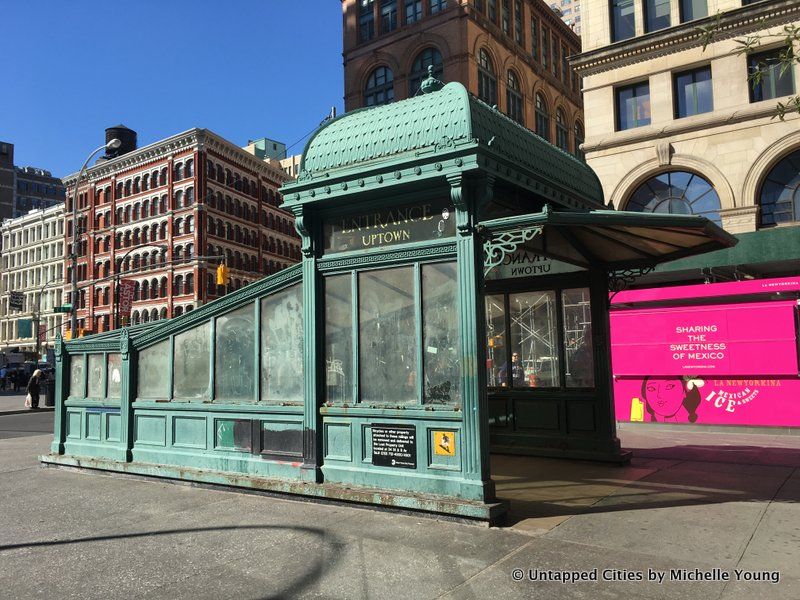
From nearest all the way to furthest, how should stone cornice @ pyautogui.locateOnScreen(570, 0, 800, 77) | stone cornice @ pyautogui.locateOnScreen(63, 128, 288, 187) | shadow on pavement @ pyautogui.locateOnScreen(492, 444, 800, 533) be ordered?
shadow on pavement @ pyautogui.locateOnScreen(492, 444, 800, 533), stone cornice @ pyautogui.locateOnScreen(570, 0, 800, 77), stone cornice @ pyautogui.locateOnScreen(63, 128, 288, 187)

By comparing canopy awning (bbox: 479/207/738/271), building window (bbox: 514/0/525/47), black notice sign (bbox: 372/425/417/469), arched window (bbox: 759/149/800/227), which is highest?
building window (bbox: 514/0/525/47)

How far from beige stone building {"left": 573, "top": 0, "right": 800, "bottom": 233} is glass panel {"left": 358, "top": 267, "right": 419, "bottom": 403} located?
54.5 feet

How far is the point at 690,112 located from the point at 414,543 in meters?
21.0

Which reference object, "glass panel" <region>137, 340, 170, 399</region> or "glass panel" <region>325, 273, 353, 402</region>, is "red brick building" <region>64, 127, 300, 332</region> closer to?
"glass panel" <region>137, 340, 170, 399</region>

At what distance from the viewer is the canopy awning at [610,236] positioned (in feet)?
21.9

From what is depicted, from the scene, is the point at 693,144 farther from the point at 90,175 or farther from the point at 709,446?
the point at 90,175

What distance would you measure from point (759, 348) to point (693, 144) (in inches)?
389

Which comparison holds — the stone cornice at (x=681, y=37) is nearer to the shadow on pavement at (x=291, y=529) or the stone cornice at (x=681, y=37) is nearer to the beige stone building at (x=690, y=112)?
the beige stone building at (x=690, y=112)

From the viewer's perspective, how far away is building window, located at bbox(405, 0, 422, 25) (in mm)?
42625

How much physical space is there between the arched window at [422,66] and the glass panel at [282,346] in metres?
35.4

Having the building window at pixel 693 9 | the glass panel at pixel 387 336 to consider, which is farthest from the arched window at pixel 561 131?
the glass panel at pixel 387 336

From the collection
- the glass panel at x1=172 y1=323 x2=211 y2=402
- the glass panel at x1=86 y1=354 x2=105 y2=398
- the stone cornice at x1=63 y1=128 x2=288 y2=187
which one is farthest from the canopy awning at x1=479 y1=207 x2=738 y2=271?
the stone cornice at x1=63 y1=128 x2=288 y2=187

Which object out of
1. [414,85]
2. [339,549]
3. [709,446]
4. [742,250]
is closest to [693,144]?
[742,250]

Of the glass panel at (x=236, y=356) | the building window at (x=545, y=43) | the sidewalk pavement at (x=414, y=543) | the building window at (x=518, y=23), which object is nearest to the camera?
the sidewalk pavement at (x=414, y=543)
